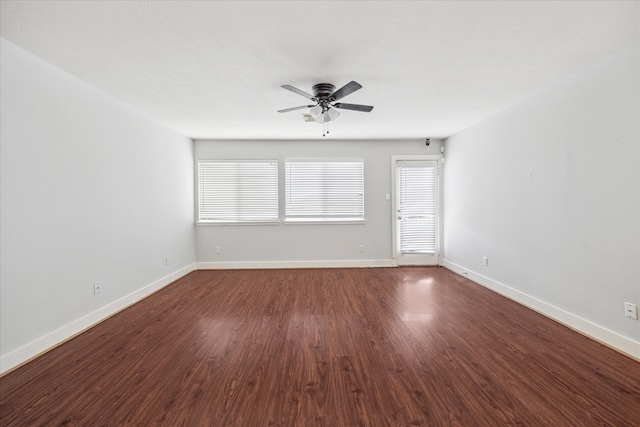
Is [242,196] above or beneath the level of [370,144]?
beneath

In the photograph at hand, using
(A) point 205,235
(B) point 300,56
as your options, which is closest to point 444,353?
(B) point 300,56

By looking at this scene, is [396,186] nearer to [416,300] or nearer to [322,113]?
[416,300]

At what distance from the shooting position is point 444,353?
7.20 ft

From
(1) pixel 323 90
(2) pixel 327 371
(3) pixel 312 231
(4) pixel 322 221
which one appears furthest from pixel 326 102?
(3) pixel 312 231

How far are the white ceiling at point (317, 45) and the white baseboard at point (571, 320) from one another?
234 centimetres

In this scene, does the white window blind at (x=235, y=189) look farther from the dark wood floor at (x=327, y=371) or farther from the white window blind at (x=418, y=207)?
the white window blind at (x=418, y=207)

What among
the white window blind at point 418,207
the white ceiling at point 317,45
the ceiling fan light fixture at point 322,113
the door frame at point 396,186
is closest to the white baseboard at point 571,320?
the white window blind at point 418,207

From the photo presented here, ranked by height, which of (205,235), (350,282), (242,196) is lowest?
(350,282)

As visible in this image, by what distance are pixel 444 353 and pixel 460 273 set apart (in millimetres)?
2846

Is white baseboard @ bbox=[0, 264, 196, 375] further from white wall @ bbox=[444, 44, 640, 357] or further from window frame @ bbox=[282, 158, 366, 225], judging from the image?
white wall @ bbox=[444, 44, 640, 357]

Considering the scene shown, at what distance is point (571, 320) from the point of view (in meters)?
2.65

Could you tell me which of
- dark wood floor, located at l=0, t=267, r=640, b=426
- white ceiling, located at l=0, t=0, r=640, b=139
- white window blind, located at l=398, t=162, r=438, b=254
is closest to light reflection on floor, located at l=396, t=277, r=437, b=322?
dark wood floor, located at l=0, t=267, r=640, b=426

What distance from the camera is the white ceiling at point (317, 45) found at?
1731 mm

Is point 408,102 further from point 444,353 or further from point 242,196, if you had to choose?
point 242,196
